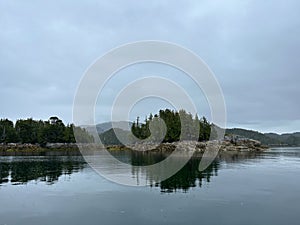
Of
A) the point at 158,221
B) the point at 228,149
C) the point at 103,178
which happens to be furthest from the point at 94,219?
the point at 228,149

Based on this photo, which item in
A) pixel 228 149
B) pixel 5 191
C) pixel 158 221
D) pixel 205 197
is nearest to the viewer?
pixel 158 221

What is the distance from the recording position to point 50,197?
30.9m

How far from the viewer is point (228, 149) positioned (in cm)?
12975

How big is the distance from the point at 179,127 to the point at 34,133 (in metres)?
79.1

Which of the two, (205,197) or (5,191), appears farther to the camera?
(5,191)

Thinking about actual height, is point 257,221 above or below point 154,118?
below

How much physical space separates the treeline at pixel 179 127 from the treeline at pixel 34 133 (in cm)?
4534

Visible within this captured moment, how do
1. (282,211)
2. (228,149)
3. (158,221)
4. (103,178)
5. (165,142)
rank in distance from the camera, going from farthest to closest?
(165,142)
(228,149)
(103,178)
(282,211)
(158,221)

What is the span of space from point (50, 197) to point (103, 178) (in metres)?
13.9

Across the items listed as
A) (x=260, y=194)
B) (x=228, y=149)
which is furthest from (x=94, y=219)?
(x=228, y=149)

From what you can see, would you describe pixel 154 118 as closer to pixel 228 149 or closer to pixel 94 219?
pixel 228 149

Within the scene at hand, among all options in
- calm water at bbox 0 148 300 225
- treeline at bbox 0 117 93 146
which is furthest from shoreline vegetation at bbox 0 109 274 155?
calm water at bbox 0 148 300 225

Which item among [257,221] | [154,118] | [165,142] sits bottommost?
[257,221]

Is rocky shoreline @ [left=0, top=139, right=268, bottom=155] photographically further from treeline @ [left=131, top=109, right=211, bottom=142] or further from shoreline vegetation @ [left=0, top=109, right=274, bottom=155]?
treeline @ [left=131, top=109, right=211, bottom=142]
